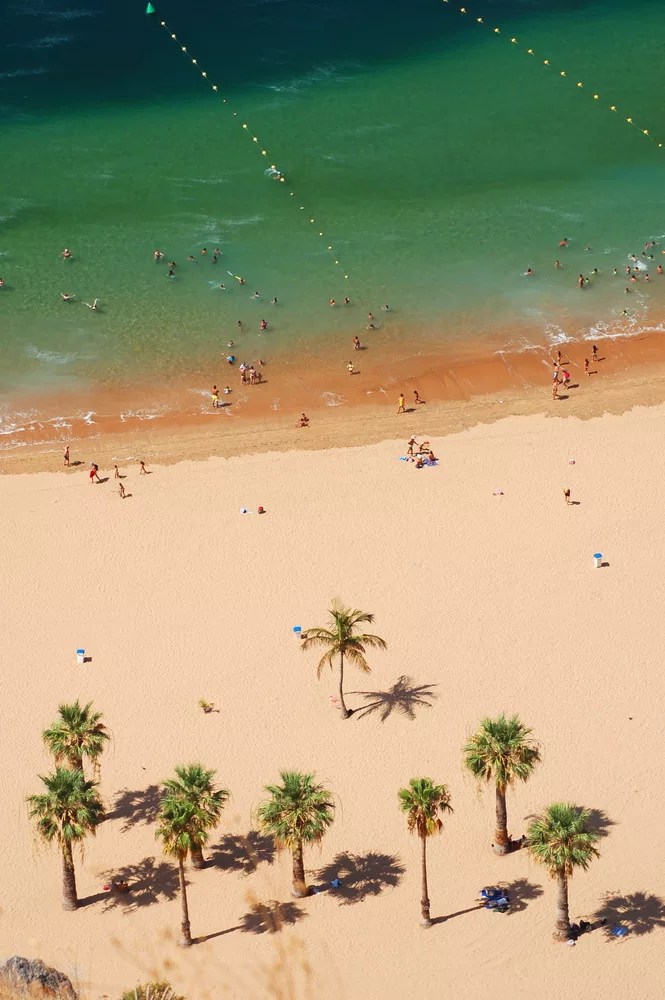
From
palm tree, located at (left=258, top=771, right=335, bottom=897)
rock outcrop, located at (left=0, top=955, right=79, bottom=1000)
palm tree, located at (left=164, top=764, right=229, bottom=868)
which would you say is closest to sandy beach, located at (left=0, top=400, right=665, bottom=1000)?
rock outcrop, located at (left=0, top=955, right=79, bottom=1000)

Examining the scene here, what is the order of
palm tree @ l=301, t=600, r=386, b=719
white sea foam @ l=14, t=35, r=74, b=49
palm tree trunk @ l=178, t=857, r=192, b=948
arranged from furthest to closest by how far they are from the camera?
white sea foam @ l=14, t=35, r=74, b=49 → palm tree @ l=301, t=600, r=386, b=719 → palm tree trunk @ l=178, t=857, r=192, b=948

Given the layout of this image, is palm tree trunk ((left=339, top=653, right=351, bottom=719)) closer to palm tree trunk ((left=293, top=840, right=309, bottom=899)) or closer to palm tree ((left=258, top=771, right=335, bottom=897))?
palm tree trunk ((left=293, top=840, right=309, bottom=899))

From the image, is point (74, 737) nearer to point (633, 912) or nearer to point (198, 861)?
point (198, 861)

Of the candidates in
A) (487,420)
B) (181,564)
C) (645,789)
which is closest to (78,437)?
(181,564)

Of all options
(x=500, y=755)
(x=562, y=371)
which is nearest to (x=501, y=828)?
(x=500, y=755)

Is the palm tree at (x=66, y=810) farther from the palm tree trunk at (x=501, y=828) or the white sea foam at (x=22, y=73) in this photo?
the white sea foam at (x=22, y=73)

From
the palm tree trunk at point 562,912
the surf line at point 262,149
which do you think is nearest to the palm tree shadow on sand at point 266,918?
the palm tree trunk at point 562,912
